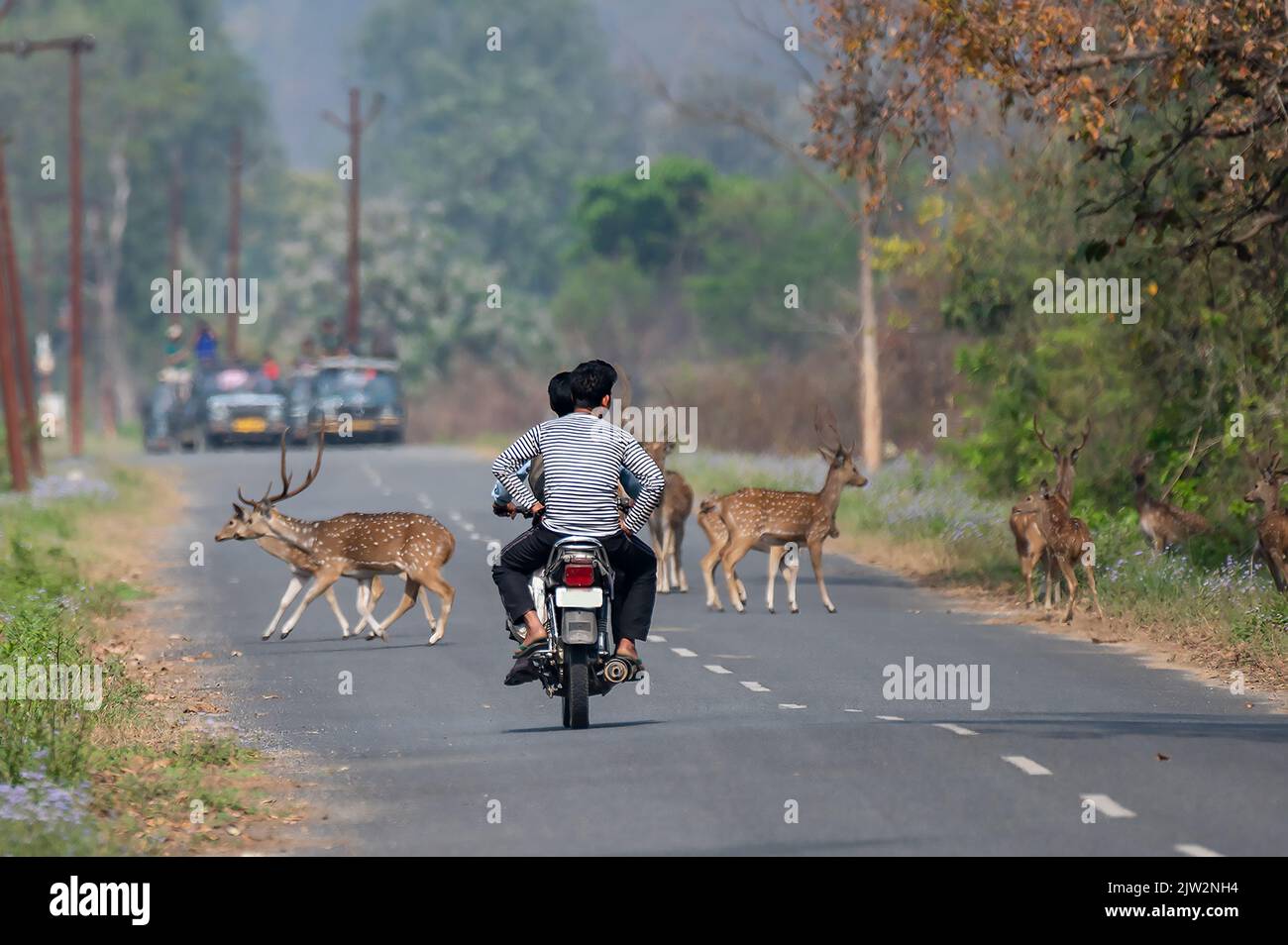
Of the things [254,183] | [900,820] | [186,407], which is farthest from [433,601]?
[254,183]

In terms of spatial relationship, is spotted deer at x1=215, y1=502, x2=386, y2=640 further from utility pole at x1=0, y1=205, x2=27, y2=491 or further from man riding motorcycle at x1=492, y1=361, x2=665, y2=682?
utility pole at x1=0, y1=205, x2=27, y2=491

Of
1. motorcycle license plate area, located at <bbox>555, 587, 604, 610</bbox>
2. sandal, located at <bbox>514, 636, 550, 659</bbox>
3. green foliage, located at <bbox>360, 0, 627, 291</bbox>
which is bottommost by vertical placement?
sandal, located at <bbox>514, 636, 550, 659</bbox>

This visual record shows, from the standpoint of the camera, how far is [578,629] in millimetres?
14117

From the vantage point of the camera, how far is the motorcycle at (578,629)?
1413 centimetres

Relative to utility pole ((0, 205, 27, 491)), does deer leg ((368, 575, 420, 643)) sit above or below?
below

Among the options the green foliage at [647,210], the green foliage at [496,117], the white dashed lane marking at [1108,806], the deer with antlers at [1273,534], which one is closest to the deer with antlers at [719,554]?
the deer with antlers at [1273,534]

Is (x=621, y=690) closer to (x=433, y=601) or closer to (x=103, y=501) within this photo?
(x=433, y=601)

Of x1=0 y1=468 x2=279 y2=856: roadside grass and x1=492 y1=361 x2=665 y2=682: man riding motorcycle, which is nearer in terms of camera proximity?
x1=0 y1=468 x2=279 y2=856: roadside grass

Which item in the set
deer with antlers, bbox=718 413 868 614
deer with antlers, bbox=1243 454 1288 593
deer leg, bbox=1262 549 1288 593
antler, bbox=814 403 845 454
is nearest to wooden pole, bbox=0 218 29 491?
antler, bbox=814 403 845 454

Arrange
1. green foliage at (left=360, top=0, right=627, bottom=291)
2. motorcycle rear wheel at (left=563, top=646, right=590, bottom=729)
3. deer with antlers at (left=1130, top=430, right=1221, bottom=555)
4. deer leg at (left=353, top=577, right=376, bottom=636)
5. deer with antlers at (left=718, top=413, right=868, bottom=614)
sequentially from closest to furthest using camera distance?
motorcycle rear wheel at (left=563, top=646, right=590, bottom=729) < deer leg at (left=353, top=577, right=376, bottom=636) < deer with antlers at (left=718, top=413, right=868, bottom=614) < deer with antlers at (left=1130, top=430, right=1221, bottom=555) < green foliage at (left=360, top=0, right=627, bottom=291)

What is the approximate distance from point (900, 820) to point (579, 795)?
167 centimetres

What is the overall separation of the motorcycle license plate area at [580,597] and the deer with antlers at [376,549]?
6.41m

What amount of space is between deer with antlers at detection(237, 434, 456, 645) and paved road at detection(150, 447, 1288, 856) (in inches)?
19.7

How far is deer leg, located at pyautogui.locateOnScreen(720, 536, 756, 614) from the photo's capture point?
75.9 ft
